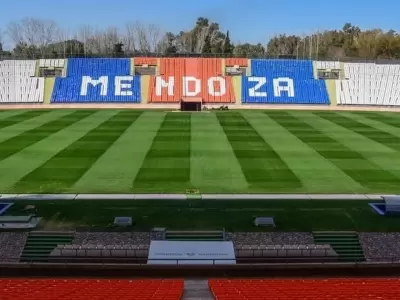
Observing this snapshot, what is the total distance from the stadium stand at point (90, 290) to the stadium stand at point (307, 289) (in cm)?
121

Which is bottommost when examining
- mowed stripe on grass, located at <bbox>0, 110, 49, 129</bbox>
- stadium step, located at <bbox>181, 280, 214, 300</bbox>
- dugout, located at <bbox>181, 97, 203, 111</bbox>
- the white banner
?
the white banner

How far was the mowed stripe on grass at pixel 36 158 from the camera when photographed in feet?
83.4

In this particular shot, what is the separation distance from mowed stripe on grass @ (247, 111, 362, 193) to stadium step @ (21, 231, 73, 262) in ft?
38.6

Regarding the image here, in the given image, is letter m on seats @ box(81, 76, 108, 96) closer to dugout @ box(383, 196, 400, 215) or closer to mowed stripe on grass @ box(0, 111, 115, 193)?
mowed stripe on grass @ box(0, 111, 115, 193)

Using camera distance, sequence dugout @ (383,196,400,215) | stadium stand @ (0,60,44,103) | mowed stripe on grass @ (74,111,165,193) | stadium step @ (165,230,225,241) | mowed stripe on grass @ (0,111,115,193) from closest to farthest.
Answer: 1. stadium step @ (165,230,225,241)
2. dugout @ (383,196,400,215)
3. mowed stripe on grass @ (0,111,115,193)
4. mowed stripe on grass @ (74,111,165,193)
5. stadium stand @ (0,60,44,103)

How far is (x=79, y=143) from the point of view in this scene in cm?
3569

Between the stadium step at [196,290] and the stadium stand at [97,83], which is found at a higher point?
the stadium stand at [97,83]

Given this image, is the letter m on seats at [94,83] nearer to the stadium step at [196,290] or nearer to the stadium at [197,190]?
the stadium at [197,190]

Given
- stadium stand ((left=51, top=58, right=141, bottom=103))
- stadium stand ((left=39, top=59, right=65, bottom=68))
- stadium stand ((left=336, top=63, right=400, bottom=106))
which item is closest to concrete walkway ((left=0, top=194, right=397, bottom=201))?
stadium stand ((left=51, top=58, right=141, bottom=103))

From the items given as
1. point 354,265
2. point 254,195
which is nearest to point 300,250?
point 354,265

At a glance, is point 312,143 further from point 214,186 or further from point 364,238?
point 364,238

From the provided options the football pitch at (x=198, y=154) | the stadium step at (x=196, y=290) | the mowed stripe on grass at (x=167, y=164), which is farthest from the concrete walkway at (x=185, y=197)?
the stadium step at (x=196, y=290)

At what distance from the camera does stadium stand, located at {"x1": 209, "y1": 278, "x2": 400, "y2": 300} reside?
38.3 ft

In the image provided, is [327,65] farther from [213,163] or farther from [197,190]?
[197,190]
